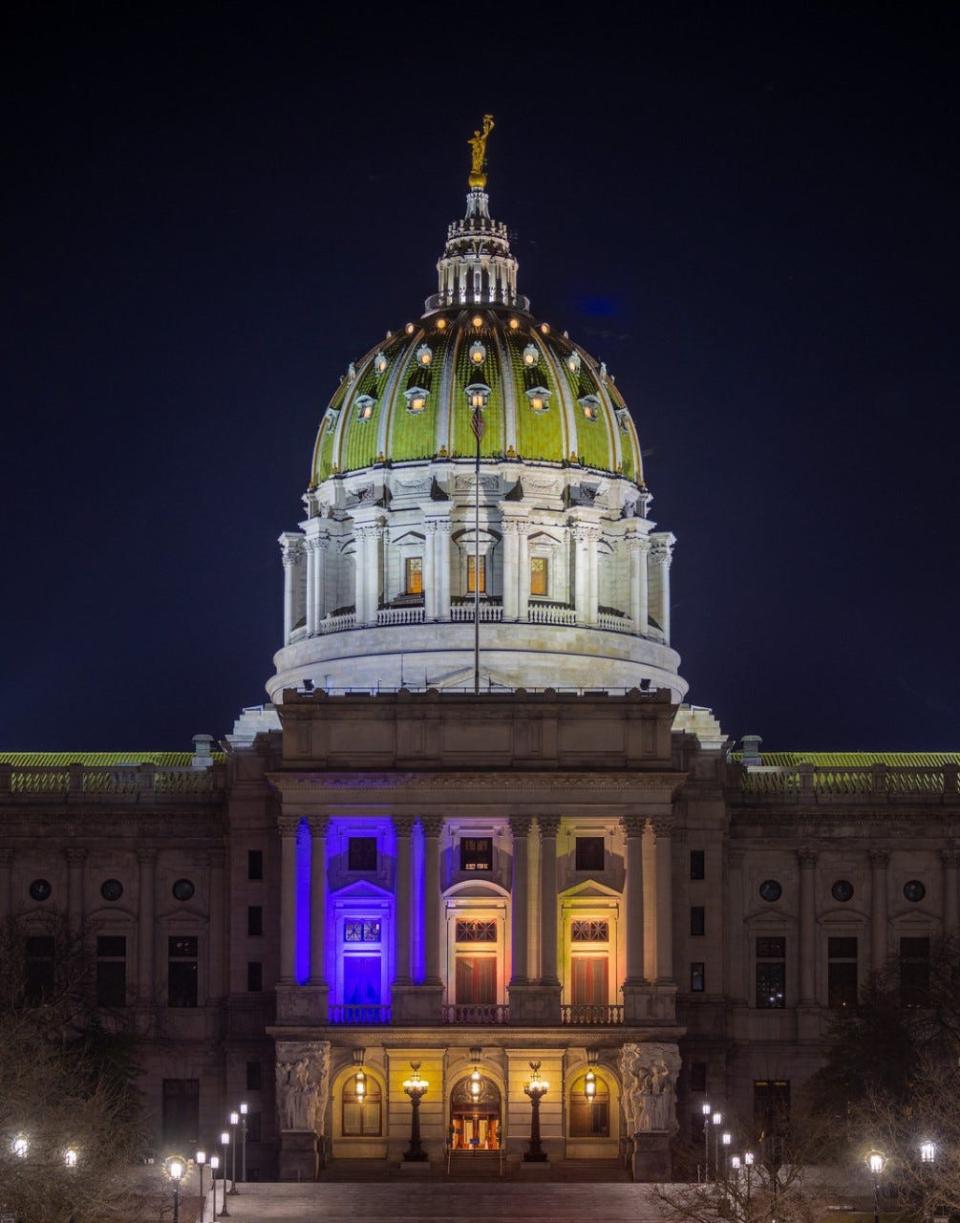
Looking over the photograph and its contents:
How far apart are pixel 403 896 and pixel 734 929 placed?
1774cm

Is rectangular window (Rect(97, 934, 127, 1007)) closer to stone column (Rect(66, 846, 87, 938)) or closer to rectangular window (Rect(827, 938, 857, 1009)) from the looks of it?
stone column (Rect(66, 846, 87, 938))

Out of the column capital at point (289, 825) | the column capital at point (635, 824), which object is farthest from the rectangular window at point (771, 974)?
the column capital at point (289, 825)

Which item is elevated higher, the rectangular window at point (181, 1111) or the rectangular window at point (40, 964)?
the rectangular window at point (40, 964)

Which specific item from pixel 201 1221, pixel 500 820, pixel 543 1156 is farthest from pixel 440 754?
pixel 201 1221

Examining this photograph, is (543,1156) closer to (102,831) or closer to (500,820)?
(500,820)

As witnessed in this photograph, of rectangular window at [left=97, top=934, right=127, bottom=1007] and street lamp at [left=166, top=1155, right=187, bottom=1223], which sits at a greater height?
rectangular window at [left=97, top=934, right=127, bottom=1007]

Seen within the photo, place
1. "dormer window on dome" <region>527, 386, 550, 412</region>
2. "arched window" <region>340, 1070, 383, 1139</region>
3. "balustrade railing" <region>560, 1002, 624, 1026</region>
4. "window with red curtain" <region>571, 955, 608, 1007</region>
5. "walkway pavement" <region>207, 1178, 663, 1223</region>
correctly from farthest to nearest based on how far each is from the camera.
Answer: "dormer window on dome" <region>527, 386, 550, 412</region> < "window with red curtain" <region>571, 955, 608, 1007</region> < "balustrade railing" <region>560, 1002, 624, 1026</region> < "arched window" <region>340, 1070, 383, 1139</region> < "walkway pavement" <region>207, 1178, 663, 1223</region>

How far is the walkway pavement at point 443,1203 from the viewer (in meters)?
122

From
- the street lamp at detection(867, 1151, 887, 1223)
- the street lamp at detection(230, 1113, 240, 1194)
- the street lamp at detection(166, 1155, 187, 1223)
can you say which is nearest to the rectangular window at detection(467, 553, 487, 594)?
the street lamp at detection(230, 1113, 240, 1194)

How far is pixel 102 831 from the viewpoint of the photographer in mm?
151250

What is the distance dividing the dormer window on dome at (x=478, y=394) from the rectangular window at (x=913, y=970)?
123 ft

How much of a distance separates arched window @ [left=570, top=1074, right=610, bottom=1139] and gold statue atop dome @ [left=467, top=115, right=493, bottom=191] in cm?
6289

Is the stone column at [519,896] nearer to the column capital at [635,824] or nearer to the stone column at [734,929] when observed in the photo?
the column capital at [635,824]

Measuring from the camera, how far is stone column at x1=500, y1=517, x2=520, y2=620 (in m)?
165
